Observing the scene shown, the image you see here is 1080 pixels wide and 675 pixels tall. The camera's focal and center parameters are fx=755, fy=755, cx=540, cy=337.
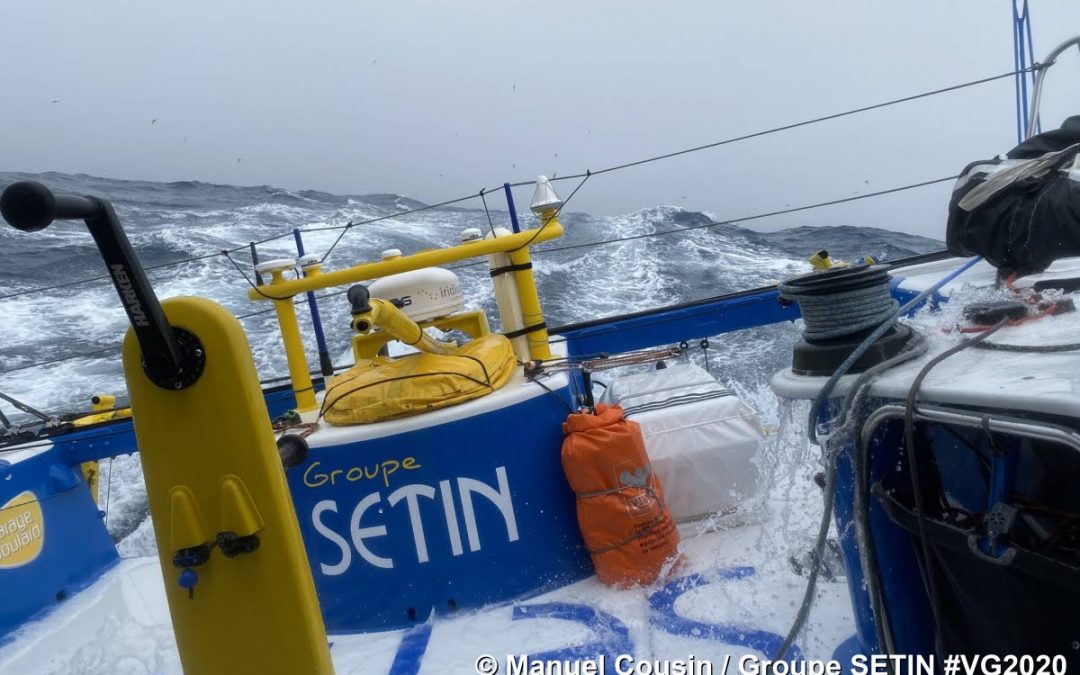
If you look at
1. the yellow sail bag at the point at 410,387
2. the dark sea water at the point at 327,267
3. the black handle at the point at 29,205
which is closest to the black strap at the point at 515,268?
the yellow sail bag at the point at 410,387

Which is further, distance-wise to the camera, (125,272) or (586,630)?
(586,630)

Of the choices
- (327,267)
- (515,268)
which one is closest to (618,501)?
(515,268)

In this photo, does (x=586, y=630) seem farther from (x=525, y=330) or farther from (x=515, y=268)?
(x=515, y=268)

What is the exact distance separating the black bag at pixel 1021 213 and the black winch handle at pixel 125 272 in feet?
5.89

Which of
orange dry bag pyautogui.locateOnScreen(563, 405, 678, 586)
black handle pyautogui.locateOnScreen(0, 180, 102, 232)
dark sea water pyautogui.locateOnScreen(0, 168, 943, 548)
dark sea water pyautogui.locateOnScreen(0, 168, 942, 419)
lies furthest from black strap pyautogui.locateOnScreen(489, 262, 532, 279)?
dark sea water pyautogui.locateOnScreen(0, 168, 942, 419)

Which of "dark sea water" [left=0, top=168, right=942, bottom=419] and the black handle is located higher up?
the black handle

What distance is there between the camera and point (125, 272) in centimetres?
111

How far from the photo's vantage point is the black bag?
1.71 meters

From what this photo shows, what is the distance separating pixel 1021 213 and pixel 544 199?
1.92m

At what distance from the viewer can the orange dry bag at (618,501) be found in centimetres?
274

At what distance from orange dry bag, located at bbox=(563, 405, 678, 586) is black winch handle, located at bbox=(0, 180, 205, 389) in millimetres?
1736

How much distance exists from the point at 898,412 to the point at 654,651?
141cm

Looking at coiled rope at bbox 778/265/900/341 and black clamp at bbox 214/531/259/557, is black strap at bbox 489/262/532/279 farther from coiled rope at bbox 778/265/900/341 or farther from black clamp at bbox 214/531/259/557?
black clamp at bbox 214/531/259/557

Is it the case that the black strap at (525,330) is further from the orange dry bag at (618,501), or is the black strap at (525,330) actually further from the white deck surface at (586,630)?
the white deck surface at (586,630)
